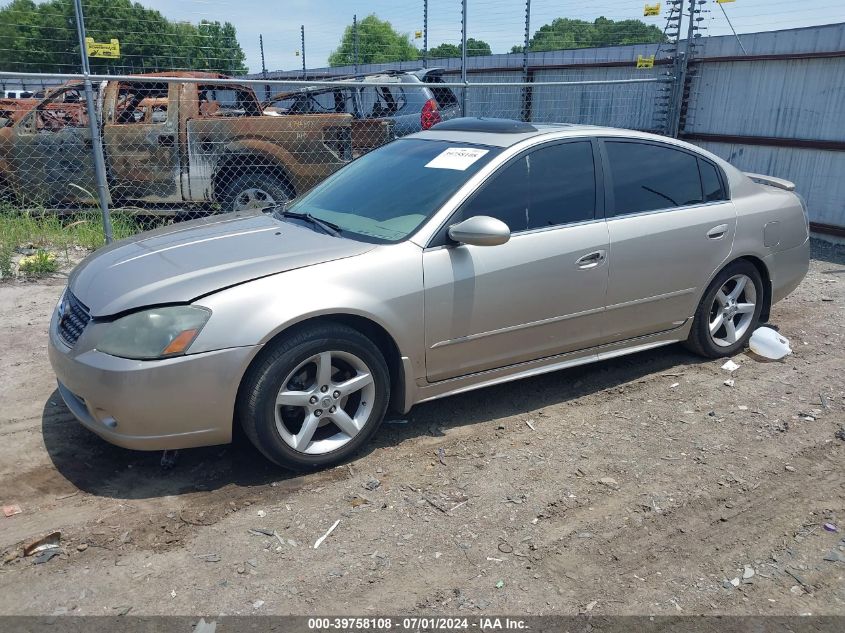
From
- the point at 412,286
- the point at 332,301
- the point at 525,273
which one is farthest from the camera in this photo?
the point at 525,273

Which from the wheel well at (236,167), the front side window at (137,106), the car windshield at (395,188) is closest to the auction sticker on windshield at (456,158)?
the car windshield at (395,188)

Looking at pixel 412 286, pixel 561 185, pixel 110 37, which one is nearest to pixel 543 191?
pixel 561 185

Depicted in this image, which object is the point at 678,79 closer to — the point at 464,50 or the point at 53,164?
the point at 464,50

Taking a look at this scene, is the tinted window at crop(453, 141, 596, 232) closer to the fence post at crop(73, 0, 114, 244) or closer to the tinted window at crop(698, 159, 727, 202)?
the tinted window at crop(698, 159, 727, 202)

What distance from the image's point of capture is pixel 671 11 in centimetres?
996

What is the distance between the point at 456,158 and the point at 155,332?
6.72 ft

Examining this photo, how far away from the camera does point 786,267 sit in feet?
17.8

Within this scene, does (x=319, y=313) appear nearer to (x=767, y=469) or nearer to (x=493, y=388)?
Answer: (x=493, y=388)

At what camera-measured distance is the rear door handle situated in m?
4.89

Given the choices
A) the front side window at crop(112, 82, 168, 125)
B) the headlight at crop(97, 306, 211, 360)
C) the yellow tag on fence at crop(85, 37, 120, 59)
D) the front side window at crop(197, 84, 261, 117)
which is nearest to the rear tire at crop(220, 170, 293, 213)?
the front side window at crop(197, 84, 261, 117)

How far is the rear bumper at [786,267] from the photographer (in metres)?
5.32

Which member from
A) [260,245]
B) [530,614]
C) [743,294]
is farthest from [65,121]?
[530,614]

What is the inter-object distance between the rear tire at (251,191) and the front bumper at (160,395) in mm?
4927

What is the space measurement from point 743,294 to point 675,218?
106 centimetres
